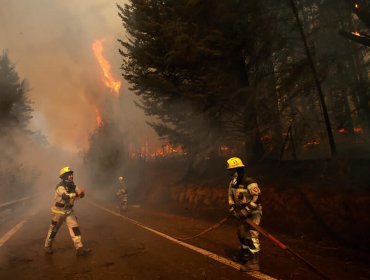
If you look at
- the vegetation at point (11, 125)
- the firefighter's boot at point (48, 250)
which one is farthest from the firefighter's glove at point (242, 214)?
the vegetation at point (11, 125)

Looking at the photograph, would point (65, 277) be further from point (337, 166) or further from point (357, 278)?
point (337, 166)

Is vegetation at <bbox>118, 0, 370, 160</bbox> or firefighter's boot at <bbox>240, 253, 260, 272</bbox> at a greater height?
vegetation at <bbox>118, 0, 370, 160</bbox>

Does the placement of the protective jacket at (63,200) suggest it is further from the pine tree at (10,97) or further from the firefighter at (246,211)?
the pine tree at (10,97)

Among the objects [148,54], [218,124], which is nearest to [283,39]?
[218,124]

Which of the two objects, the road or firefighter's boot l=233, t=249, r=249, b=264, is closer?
the road

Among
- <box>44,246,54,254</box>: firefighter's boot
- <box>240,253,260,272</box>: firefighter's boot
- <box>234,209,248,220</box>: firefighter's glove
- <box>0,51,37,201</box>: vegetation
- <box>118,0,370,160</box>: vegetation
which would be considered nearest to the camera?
<box>240,253,260,272</box>: firefighter's boot

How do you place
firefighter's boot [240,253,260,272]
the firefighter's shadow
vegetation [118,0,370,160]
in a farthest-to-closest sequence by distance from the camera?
vegetation [118,0,370,160] → the firefighter's shadow → firefighter's boot [240,253,260,272]

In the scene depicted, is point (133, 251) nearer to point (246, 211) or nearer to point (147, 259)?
point (147, 259)

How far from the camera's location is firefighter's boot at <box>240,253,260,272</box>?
560 cm

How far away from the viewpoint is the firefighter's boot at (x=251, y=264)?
18.4ft

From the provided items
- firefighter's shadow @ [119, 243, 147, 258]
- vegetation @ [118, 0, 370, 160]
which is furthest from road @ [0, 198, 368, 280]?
vegetation @ [118, 0, 370, 160]

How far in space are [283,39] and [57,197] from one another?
10442 mm

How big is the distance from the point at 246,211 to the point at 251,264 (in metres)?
0.97

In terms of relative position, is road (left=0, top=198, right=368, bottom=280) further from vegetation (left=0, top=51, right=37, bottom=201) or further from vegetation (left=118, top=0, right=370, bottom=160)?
vegetation (left=0, top=51, right=37, bottom=201)
